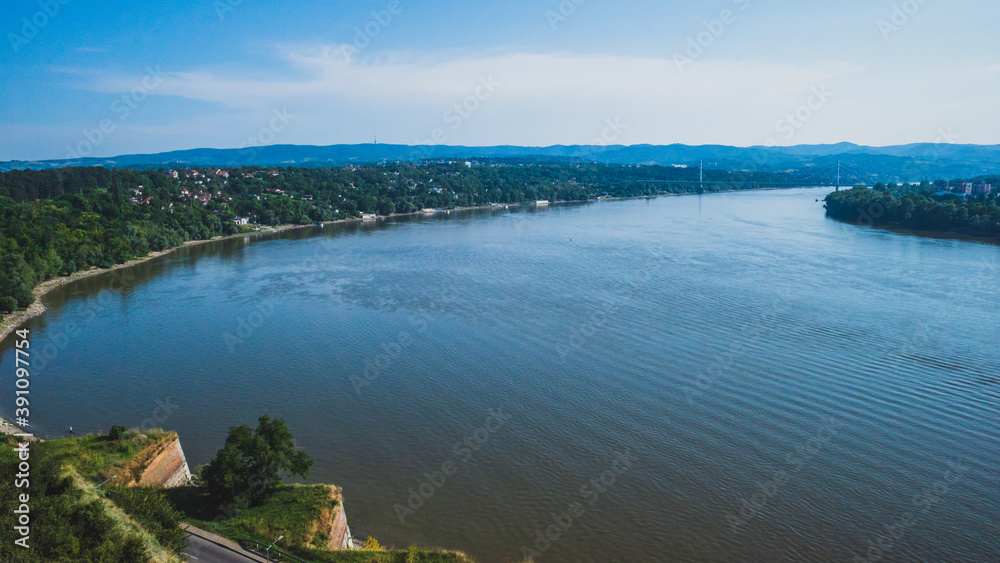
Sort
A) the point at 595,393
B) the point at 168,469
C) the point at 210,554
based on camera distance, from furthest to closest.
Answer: the point at 595,393
the point at 168,469
the point at 210,554

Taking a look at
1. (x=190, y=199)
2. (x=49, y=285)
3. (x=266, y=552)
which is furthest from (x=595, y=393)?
(x=190, y=199)

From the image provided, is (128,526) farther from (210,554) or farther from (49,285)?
(49,285)

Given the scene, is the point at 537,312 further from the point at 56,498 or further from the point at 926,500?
the point at 56,498

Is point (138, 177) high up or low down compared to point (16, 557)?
up

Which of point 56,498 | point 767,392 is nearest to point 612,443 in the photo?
point 767,392

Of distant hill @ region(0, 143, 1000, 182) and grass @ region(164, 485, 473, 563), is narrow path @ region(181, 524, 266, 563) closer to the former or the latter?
grass @ region(164, 485, 473, 563)
